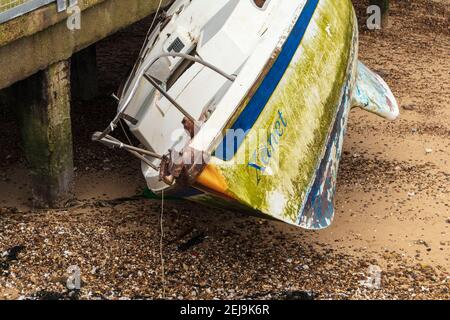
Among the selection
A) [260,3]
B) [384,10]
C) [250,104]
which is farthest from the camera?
[384,10]

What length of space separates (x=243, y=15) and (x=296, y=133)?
1523 millimetres

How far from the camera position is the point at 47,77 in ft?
26.2

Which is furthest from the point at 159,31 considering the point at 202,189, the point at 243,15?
the point at 202,189

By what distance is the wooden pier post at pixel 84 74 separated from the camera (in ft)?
36.8

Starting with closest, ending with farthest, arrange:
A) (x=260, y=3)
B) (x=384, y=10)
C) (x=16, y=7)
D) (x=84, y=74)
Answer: (x=16, y=7)
(x=260, y=3)
(x=84, y=74)
(x=384, y=10)

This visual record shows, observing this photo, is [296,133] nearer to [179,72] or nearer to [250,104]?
[250,104]

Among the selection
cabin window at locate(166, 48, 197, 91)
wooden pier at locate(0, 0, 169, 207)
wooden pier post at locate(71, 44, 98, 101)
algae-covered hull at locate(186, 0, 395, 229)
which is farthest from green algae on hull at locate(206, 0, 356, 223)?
wooden pier post at locate(71, 44, 98, 101)

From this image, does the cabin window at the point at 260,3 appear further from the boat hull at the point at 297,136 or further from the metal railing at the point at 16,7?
the metal railing at the point at 16,7

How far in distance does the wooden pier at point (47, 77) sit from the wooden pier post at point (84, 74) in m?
2.37

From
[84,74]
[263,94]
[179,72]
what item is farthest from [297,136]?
[84,74]

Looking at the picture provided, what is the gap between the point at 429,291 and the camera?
24.3ft

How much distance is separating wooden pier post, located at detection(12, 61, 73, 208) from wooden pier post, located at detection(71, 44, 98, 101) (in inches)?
116

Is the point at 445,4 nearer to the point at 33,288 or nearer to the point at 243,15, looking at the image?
the point at 243,15

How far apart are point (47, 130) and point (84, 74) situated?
327 centimetres
